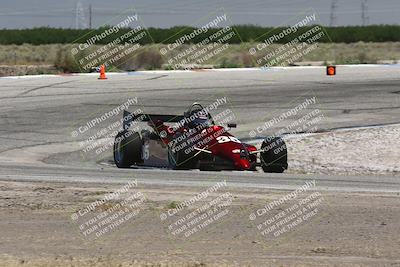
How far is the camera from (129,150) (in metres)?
17.7

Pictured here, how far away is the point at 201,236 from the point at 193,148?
6155mm

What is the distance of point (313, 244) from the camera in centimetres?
1015

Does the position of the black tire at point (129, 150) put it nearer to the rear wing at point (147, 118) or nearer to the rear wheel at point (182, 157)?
the rear wing at point (147, 118)

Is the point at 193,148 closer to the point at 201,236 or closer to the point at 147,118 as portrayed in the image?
the point at 147,118

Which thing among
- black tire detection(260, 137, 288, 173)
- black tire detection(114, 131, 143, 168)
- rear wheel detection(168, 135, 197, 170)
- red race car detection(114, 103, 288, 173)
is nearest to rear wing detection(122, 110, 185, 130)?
red race car detection(114, 103, 288, 173)

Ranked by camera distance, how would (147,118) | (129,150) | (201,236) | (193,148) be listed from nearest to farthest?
(201,236) < (193,148) < (129,150) < (147,118)

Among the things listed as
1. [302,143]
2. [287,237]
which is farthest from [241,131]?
[287,237]

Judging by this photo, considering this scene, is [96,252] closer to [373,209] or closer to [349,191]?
[373,209]

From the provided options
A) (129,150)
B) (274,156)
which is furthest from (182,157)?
(274,156)

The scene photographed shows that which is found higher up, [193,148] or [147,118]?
[147,118]

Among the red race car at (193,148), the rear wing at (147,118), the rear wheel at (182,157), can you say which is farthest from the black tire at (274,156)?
the rear wing at (147,118)

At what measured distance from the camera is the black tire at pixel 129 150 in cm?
1773

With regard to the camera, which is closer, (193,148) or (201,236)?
(201,236)

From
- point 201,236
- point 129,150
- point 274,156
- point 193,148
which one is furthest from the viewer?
point 129,150
